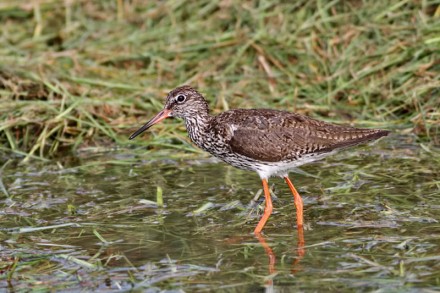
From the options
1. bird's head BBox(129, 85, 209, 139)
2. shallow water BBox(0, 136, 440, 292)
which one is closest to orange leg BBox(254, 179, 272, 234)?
shallow water BBox(0, 136, 440, 292)

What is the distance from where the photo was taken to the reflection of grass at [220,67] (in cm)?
1134

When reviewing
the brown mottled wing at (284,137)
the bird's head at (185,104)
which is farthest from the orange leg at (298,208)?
the bird's head at (185,104)

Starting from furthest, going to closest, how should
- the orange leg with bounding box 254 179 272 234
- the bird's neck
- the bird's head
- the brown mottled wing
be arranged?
1. the bird's head
2. the bird's neck
3. the brown mottled wing
4. the orange leg with bounding box 254 179 272 234

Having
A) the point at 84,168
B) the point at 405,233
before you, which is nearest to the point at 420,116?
the point at 405,233

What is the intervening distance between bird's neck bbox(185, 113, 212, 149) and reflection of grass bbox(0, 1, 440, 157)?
1778mm

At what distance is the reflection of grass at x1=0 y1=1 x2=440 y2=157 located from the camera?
11336mm

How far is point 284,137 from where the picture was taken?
28.3 feet

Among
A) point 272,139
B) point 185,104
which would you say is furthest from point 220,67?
point 272,139

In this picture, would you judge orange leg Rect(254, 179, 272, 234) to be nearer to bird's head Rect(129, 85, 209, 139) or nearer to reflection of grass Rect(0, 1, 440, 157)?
bird's head Rect(129, 85, 209, 139)

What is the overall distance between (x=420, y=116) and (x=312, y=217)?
10.00 ft

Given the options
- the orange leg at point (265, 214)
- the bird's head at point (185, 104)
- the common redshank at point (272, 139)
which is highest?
the bird's head at point (185, 104)

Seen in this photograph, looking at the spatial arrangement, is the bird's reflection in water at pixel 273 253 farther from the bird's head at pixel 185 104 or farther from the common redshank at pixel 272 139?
the bird's head at pixel 185 104

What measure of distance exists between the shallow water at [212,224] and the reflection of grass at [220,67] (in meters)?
0.64

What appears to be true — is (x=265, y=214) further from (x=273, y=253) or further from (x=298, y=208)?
(x=273, y=253)
